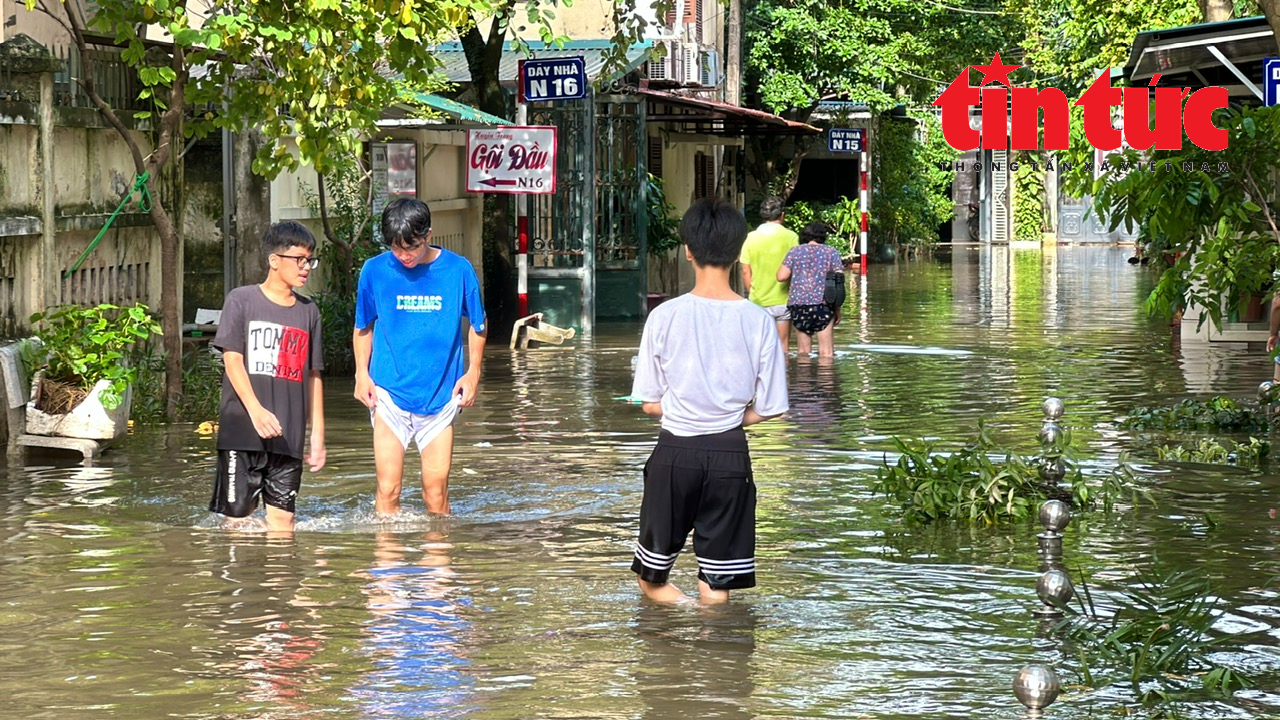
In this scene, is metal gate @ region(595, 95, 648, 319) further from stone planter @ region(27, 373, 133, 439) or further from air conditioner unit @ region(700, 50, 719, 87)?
stone planter @ region(27, 373, 133, 439)

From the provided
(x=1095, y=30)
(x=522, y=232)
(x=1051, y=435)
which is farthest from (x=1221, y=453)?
(x=1095, y=30)

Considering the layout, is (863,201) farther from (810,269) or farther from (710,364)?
(710,364)

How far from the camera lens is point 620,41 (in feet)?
58.0

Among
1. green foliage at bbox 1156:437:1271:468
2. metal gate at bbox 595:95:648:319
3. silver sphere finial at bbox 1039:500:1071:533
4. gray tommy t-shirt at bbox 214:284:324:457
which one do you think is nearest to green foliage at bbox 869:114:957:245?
metal gate at bbox 595:95:648:319

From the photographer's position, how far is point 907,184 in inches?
2067

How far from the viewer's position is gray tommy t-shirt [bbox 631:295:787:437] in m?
7.38

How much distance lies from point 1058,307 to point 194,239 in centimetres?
1466

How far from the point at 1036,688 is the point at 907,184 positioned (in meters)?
47.8

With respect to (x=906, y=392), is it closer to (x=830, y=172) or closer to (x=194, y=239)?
(x=194, y=239)

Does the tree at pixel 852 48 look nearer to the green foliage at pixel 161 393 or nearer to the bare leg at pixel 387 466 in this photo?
the green foliage at pixel 161 393

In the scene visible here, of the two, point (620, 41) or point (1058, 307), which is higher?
point (620, 41)

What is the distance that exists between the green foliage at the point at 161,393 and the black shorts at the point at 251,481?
4784 mm

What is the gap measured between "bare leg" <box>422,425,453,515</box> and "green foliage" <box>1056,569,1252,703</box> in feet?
11.1

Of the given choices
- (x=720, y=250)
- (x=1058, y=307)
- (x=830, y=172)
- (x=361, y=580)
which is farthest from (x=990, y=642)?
(x=830, y=172)
